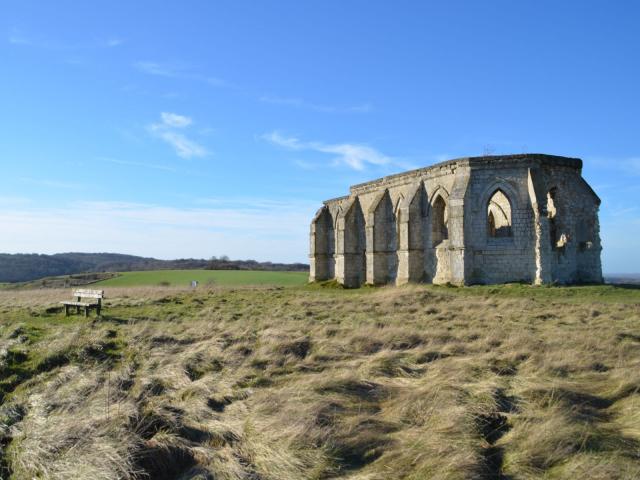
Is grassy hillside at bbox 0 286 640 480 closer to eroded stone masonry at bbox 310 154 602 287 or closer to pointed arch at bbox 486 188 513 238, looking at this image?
eroded stone masonry at bbox 310 154 602 287

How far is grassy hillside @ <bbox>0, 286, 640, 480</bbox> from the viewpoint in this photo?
15.0 feet

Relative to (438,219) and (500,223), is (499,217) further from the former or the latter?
(438,219)

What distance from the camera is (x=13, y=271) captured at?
236ft

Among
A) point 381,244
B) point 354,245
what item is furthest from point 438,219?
point 354,245

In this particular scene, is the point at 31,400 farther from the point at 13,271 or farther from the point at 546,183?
the point at 13,271

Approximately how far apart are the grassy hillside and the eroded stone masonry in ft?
33.5

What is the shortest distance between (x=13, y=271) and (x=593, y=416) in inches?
3225

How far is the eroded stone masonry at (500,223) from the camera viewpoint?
830 inches

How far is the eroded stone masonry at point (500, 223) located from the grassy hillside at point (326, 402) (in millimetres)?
10202

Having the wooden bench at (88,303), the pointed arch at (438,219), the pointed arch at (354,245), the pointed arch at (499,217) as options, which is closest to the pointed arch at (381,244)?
the pointed arch at (354,245)

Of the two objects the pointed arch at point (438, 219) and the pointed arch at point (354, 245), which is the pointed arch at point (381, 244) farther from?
the pointed arch at point (438, 219)

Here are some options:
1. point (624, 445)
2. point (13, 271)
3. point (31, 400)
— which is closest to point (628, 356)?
point (624, 445)

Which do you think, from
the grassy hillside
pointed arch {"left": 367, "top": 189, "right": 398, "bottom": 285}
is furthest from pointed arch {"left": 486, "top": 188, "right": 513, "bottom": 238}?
the grassy hillside

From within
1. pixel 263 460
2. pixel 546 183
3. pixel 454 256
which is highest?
pixel 546 183
